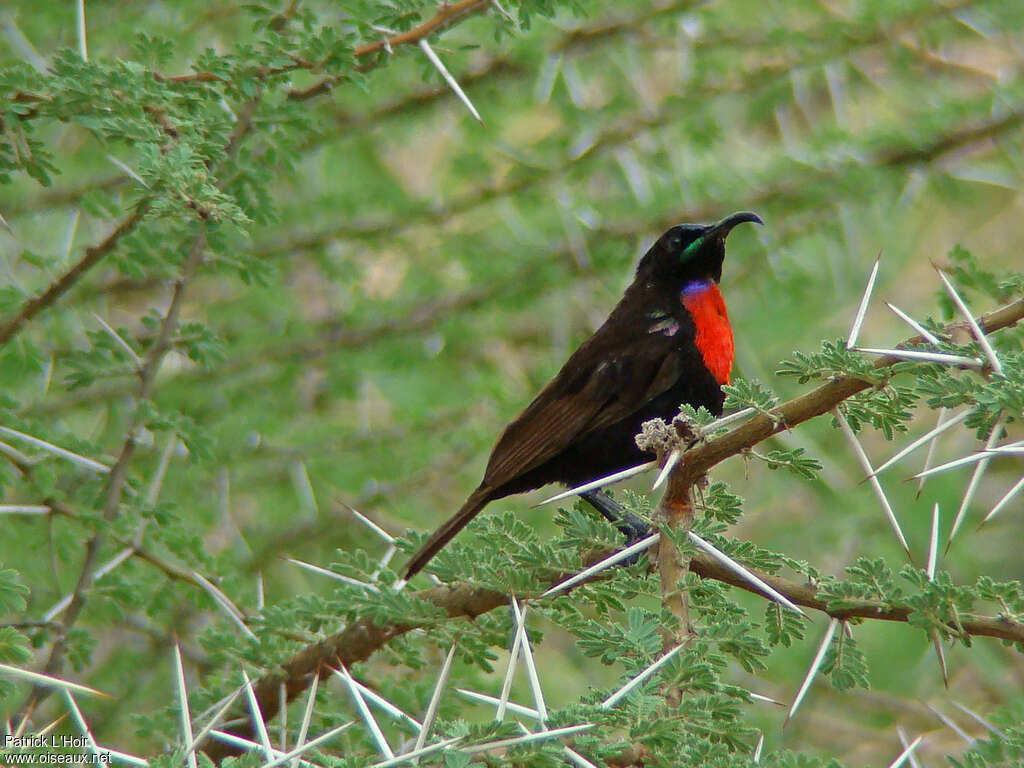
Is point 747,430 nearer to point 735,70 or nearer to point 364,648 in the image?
point 364,648

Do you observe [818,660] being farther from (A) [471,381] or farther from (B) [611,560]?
(A) [471,381]

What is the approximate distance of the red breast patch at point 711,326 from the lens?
13.2 ft

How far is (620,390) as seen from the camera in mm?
3889

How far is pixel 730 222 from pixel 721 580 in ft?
5.78

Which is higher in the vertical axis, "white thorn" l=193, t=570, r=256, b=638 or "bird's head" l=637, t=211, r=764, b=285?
"bird's head" l=637, t=211, r=764, b=285

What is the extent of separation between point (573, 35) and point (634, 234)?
0.85m

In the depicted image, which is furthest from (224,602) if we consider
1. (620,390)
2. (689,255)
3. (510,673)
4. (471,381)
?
(471,381)

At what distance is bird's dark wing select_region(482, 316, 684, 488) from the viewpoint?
12.0ft

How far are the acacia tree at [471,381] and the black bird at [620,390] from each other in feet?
1.30

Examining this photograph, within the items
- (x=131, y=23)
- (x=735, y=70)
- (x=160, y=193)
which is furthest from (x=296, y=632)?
(x=735, y=70)

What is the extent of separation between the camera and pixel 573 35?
4.96m

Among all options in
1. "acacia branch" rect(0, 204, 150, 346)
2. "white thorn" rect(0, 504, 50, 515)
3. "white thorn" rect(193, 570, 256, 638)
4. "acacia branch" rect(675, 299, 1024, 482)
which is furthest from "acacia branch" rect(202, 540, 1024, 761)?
"acacia branch" rect(0, 204, 150, 346)

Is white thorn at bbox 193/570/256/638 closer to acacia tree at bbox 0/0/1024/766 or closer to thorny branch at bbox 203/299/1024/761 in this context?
acacia tree at bbox 0/0/1024/766

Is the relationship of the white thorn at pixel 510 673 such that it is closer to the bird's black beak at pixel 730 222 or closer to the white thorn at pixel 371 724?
the white thorn at pixel 371 724
